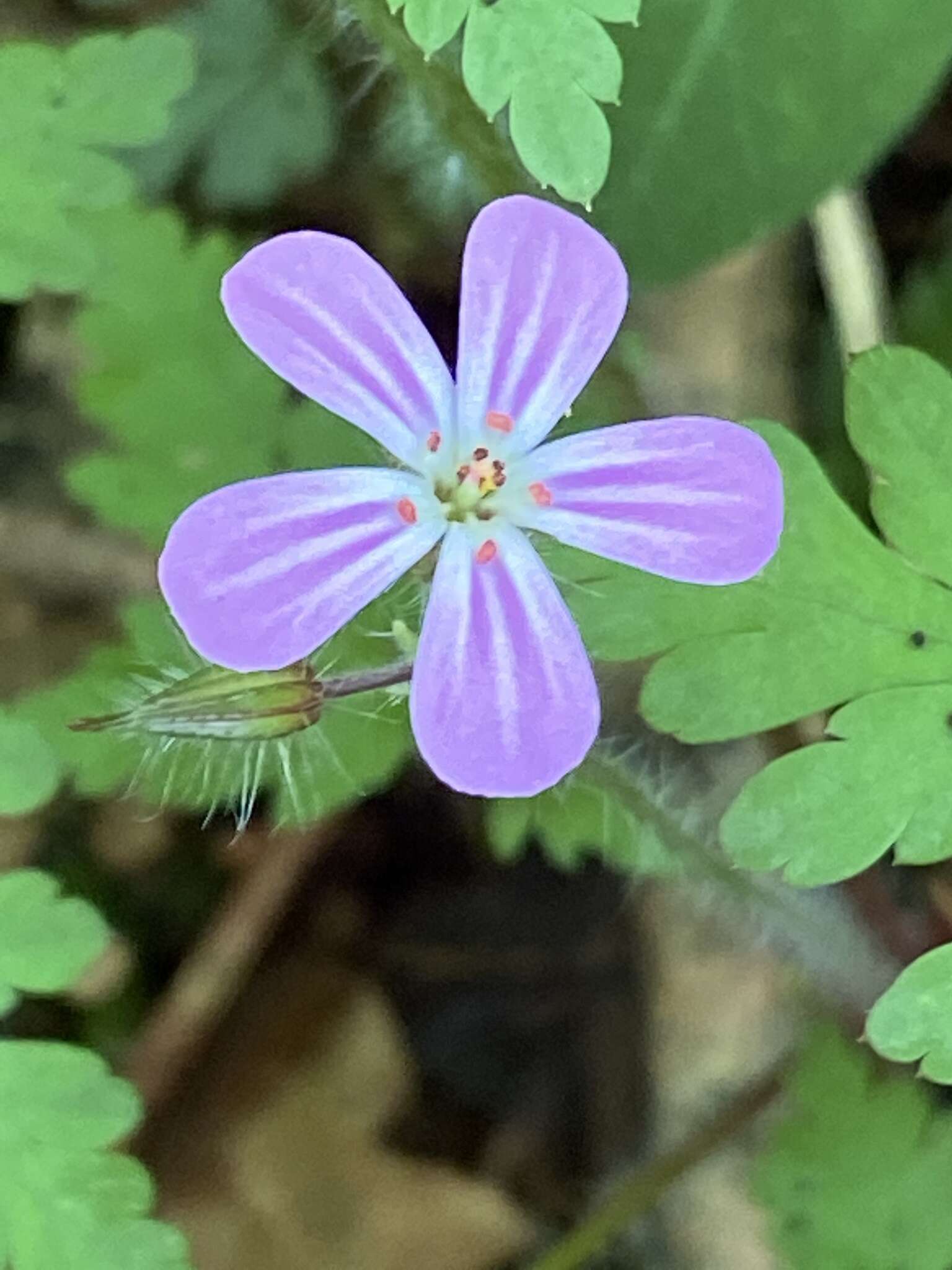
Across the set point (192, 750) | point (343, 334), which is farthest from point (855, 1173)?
point (343, 334)

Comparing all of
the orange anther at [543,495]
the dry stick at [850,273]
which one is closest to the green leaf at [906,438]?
the orange anther at [543,495]

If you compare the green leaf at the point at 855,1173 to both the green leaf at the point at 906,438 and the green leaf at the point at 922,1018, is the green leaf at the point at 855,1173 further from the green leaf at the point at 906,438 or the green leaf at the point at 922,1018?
the green leaf at the point at 906,438

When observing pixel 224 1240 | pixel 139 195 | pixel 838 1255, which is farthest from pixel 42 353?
pixel 838 1255

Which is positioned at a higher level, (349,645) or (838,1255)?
(349,645)

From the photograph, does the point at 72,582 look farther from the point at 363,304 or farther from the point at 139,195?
the point at 363,304

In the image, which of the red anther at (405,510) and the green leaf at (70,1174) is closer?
the red anther at (405,510)

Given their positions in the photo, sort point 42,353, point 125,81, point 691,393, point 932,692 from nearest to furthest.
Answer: point 932,692
point 125,81
point 691,393
point 42,353
